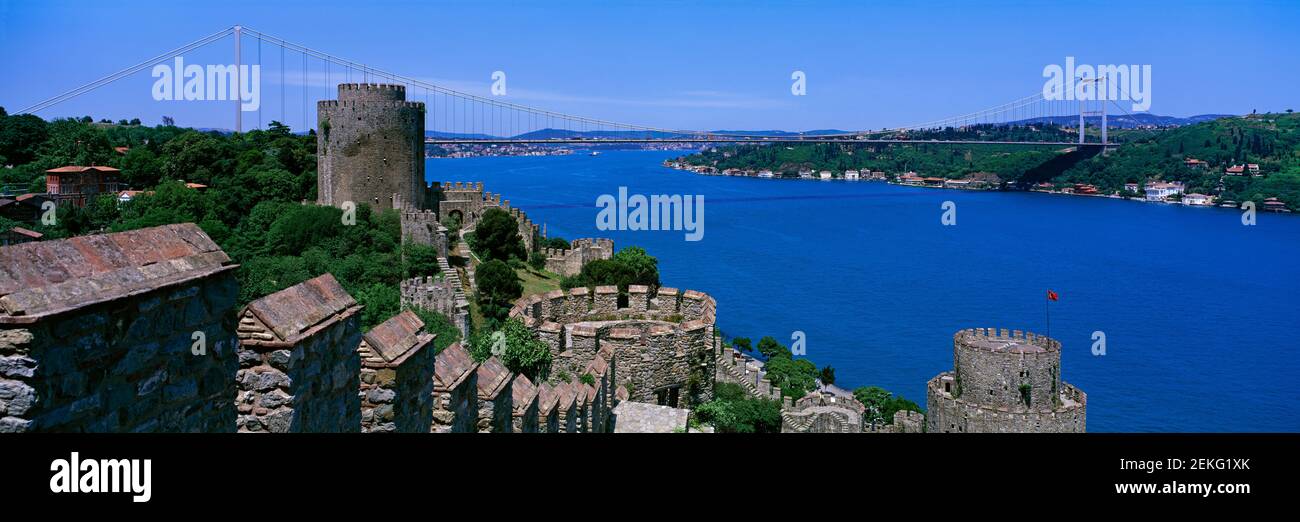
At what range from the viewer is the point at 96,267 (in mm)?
2514

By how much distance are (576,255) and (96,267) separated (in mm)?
24916

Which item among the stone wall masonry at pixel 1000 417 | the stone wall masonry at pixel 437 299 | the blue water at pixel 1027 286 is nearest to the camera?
the stone wall masonry at pixel 437 299

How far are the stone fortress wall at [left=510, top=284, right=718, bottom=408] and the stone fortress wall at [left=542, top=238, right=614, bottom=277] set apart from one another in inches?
480

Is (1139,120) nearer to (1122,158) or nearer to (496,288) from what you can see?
(1122,158)

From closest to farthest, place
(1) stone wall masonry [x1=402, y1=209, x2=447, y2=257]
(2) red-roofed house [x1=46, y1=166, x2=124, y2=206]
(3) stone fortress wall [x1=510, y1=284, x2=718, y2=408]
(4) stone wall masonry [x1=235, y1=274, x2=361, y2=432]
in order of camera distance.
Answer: (4) stone wall masonry [x1=235, y1=274, x2=361, y2=432]
(3) stone fortress wall [x1=510, y1=284, x2=718, y2=408]
(1) stone wall masonry [x1=402, y1=209, x2=447, y2=257]
(2) red-roofed house [x1=46, y1=166, x2=124, y2=206]

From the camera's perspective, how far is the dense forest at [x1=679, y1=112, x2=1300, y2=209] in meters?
82.1

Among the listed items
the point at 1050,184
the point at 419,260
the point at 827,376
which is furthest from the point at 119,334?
the point at 1050,184

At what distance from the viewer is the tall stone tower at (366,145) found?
72.7ft

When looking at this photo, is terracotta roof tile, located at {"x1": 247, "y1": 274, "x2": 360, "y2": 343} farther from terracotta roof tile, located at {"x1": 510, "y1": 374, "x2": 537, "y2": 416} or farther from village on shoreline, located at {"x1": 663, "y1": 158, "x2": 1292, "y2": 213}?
village on shoreline, located at {"x1": 663, "y1": 158, "x2": 1292, "y2": 213}

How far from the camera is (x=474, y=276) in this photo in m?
21.5

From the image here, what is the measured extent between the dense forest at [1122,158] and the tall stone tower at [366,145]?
60103 millimetres

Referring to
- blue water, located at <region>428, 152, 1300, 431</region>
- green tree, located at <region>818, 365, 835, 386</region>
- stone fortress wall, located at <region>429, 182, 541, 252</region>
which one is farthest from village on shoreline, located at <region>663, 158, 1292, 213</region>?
stone fortress wall, located at <region>429, 182, 541, 252</region>

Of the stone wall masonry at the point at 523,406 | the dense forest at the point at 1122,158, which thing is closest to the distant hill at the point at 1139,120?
the dense forest at the point at 1122,158

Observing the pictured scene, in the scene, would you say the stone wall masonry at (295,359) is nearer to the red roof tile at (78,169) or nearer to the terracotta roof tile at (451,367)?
the terracotta roof tile at (451,367)
